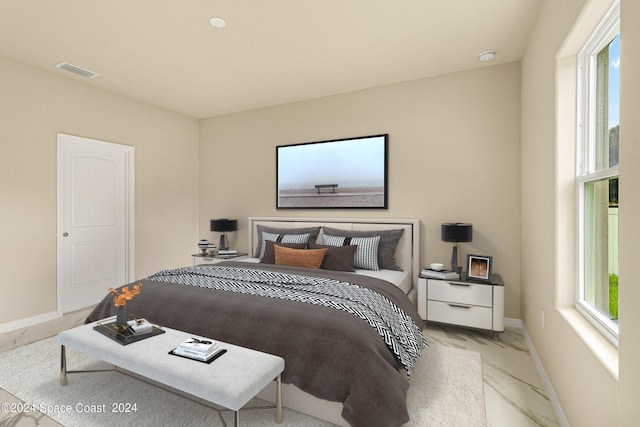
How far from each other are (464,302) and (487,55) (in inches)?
91.9

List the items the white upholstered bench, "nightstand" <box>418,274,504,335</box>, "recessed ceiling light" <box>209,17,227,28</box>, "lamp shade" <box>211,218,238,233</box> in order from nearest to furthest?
1. the white upholstered bench
2. "recessed ceiling light" <box>209,17,227,28</box>
3. "nightstand" <box>418,274,504,335</box>
4. "lamp shade" <box>211,218,238,233</box>

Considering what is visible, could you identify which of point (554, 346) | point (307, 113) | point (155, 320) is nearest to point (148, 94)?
point (307, 113)

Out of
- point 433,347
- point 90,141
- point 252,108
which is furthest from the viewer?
point 252,108

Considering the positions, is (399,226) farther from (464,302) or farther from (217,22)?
(217,22)

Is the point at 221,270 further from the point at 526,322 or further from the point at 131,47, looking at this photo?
the point at 526,322

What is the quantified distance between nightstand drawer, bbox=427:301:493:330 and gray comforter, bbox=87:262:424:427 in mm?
808

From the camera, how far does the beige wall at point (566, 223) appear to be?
107 centimetres

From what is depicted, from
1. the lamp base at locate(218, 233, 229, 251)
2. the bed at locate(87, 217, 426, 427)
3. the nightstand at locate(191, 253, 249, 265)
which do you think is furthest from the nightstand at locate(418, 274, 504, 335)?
the lamp base at locate(218, 233, 229, 251)

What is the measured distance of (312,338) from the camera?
1860 mm

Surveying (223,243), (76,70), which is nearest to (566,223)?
→ (223,243)

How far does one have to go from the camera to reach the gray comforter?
5.53 ft

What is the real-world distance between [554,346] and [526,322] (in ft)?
3.56

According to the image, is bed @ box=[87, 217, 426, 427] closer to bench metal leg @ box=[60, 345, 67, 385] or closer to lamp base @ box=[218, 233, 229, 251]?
bench metal leg @ box=[60, 345, 67, 385]

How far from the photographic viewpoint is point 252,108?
4742 mm
